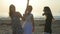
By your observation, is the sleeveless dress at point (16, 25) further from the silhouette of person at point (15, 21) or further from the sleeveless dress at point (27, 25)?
the sleeveless dress at point (27, 25)

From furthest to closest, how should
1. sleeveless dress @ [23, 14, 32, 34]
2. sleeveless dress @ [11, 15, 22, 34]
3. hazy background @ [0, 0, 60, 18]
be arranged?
hazy background @ [0, 0, 60, 18], sleeveless dress @ [23, 14, 32, 34], sleeveless dress @ [11, 15, 22, 34]

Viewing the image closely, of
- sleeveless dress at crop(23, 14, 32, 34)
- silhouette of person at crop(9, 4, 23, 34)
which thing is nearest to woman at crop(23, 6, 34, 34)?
sleeveless dress at crop(23, 14, 32, 34)

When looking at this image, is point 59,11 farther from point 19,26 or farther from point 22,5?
point 19,26

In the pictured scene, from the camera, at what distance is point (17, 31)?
571cm

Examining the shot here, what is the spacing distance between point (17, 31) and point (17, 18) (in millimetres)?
303

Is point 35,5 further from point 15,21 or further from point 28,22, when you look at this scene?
point 15,21

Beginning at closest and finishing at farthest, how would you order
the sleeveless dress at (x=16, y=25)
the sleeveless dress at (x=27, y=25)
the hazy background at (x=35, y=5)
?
the sleeveless dress at (x=16, y=25) < the sleeveless dress at (x=27, y=25) < the hazy background at (x=35, y=5)

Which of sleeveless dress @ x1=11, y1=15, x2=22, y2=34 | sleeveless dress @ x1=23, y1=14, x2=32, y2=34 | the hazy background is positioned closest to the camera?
sleeveless dress @ x1=11, y1=15, x2=22, y2=34

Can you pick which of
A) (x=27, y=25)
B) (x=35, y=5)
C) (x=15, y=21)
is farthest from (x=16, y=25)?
(x=35, y=5)

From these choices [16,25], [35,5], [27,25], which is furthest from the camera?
[35,5]

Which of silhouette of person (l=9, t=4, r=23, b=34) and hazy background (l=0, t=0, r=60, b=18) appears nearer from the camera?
silhouette of person (l=9, t=4, r=23, b=34)

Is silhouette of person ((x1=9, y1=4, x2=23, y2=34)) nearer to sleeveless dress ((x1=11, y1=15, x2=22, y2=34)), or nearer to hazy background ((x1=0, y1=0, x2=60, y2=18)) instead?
sleeveless dress ((x1=11, y1=15, x2=22, y2=34))

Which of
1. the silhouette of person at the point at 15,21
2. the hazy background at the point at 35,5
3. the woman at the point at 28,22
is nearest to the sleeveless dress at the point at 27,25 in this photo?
the woman at the point at 28,22

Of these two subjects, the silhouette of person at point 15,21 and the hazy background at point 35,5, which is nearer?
the silhouette of person at point 15,21
